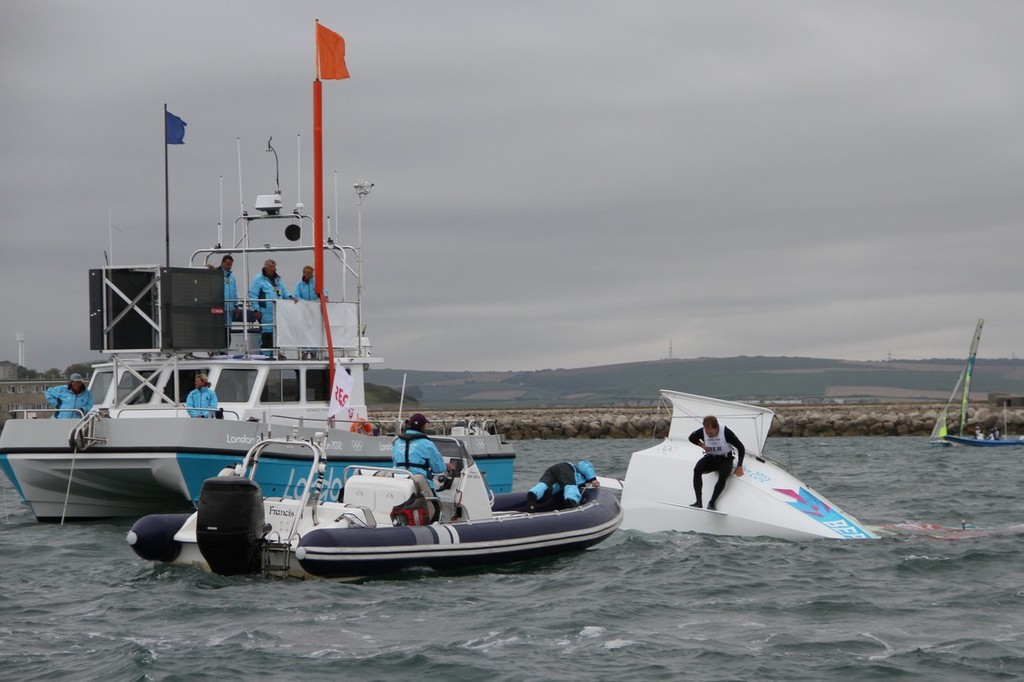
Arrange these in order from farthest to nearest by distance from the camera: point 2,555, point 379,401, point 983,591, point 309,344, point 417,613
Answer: point 379,401
point 309,344
point 2,555
point 983,591
point 417,613

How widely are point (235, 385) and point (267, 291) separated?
1648 mm

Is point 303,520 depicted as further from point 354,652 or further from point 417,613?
point 354,652

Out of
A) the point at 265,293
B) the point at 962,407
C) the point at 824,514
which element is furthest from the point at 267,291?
the point at 962,407

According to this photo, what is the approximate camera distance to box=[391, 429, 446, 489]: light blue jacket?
13203 mm

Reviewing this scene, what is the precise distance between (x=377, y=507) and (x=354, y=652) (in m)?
3.36

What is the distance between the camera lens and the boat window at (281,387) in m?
19.3

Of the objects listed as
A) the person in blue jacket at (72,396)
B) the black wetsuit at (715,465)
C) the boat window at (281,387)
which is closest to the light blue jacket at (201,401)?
the boat window at (281,387)

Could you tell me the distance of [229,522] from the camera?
11.4 meters

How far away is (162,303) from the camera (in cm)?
1773

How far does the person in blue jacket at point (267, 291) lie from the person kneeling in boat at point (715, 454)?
7.80 meters

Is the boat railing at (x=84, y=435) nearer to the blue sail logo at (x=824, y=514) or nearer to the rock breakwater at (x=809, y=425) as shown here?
the blue sail logo at (x=824, y=514)

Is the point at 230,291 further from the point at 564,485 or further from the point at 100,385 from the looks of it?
the point at 564,485

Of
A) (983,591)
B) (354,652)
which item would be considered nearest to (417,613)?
(354,652)

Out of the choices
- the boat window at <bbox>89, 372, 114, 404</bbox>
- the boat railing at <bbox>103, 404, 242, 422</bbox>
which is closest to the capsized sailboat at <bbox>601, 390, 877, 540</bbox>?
the boat railing at <bbox>103, 404, 242, 422</bbox>
